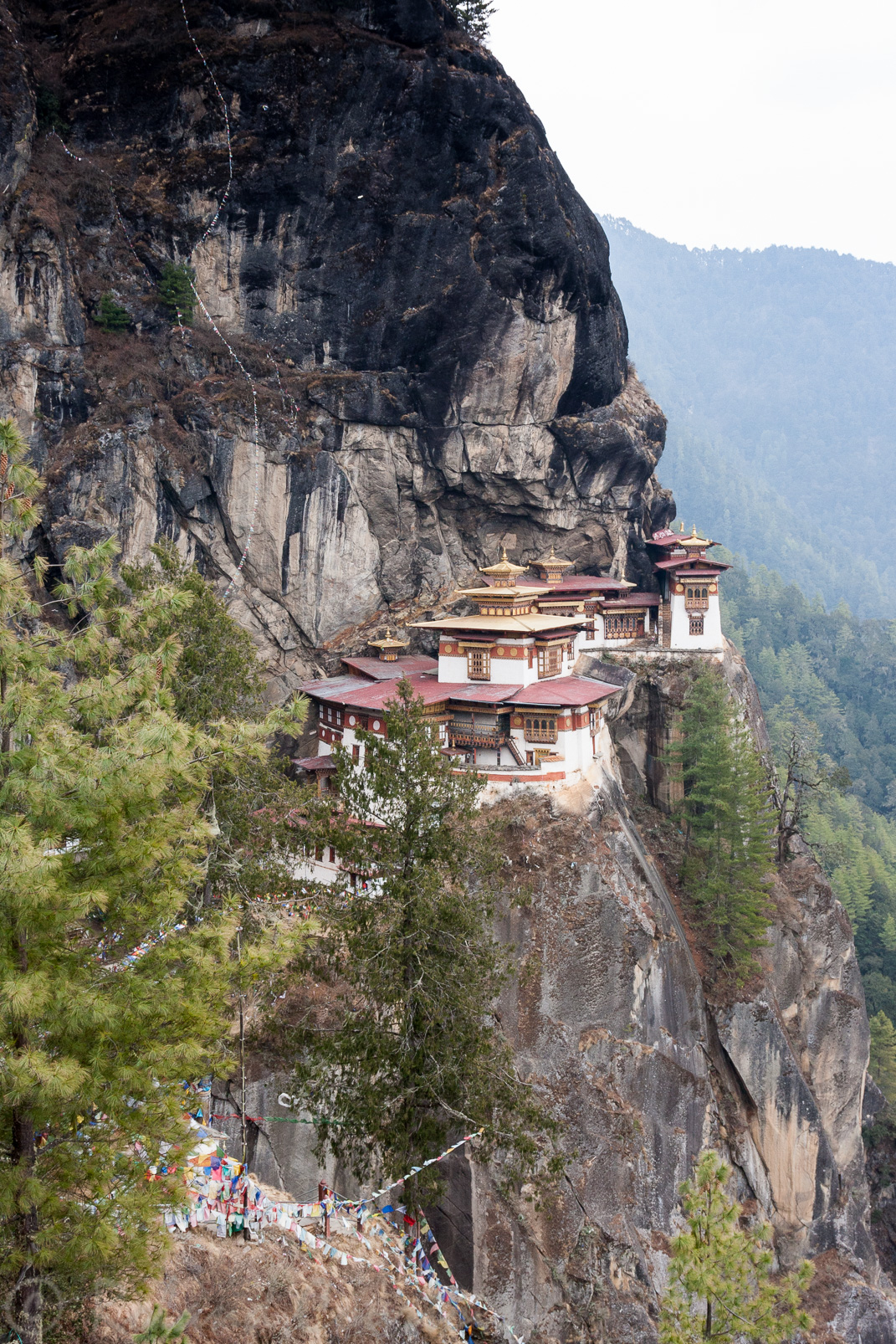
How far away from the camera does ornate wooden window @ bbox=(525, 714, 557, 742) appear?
25688mm

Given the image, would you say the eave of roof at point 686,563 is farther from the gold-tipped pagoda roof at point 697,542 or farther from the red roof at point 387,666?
the red roof at point 387,666

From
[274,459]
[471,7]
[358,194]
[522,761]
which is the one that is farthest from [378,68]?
[522,761]

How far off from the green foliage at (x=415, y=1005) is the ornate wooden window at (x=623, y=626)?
22892 millimetres

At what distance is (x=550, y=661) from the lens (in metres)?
28.7

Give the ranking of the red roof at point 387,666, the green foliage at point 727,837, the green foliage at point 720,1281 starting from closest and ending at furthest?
the green foliage at point 720,1281 < the green foliage at point 727,837 < the red roof at point 387,666

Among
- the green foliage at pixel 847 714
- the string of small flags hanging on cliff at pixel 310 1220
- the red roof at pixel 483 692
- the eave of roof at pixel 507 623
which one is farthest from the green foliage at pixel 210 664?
the green foliage at pixel 847 714

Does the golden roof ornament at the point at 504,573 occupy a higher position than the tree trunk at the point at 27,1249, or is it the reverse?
the golden roof ornament at the point at 504,573

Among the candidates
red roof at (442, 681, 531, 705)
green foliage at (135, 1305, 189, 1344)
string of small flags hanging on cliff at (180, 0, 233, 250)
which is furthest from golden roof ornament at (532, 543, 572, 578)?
green foliage at (135, 1305, 189, 1344)

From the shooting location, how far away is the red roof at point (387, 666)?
29344mm

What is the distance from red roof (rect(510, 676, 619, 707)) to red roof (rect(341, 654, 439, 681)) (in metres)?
4.24

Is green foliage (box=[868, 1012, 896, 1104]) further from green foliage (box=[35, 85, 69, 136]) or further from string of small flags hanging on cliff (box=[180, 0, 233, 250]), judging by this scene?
green foliage (box=[35, 85, 69, 136])

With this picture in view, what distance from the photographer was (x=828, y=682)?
86.7 m

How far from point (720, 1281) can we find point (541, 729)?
15948 mm

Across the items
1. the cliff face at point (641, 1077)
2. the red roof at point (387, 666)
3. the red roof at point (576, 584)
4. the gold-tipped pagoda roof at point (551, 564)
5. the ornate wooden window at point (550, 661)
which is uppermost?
the gold-tipped pagoda roof at point (551, 564)
